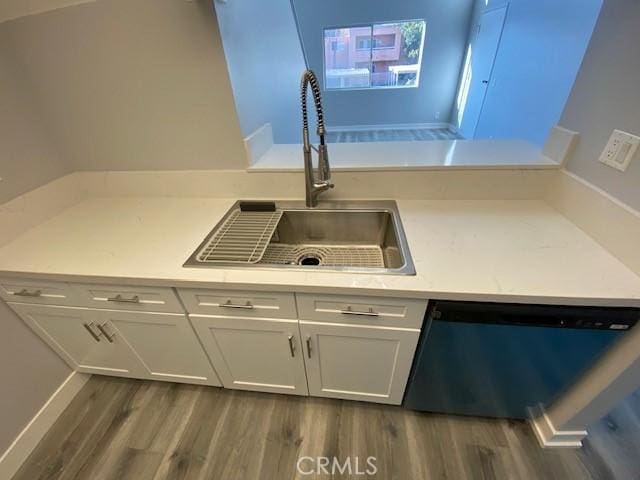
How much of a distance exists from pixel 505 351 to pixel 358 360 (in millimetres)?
518

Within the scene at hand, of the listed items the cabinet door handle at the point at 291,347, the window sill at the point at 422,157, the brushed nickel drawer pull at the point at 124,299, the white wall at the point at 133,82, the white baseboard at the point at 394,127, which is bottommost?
the white baseboard at the point at 394,127

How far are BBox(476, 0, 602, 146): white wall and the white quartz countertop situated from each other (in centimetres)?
174

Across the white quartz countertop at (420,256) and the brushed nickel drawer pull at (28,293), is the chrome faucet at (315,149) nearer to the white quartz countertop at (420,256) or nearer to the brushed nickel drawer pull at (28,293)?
the white quartz countertop at (420,256)

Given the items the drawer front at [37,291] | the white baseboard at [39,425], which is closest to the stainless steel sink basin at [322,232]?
the drawer front at [37,291]

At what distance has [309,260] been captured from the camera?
4.14ft

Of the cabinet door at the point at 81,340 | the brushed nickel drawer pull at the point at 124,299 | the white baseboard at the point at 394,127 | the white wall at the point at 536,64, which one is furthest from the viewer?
the white baseboard at the point at 394,127

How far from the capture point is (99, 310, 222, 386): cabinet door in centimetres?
107

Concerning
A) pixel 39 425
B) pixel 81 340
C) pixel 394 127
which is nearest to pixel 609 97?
pixel 81 340

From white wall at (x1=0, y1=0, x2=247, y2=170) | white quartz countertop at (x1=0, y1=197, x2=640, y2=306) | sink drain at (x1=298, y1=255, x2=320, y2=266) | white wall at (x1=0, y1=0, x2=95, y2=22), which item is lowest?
sink drain at (x1=298, y1=255, x2=320, y2=266)

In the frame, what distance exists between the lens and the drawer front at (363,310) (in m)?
0.86

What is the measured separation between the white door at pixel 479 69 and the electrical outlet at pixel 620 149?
4.40 meters

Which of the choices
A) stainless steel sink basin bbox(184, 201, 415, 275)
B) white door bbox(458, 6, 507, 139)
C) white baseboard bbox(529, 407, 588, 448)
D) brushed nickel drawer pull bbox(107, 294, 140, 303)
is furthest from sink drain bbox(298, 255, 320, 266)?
white door bbox(458, 6, 507, 139)

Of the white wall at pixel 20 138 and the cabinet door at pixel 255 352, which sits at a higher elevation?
the white wall at pixel 20 138

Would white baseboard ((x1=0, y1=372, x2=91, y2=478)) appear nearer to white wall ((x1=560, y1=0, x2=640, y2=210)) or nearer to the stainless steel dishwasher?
the stainless steel dishwasher
